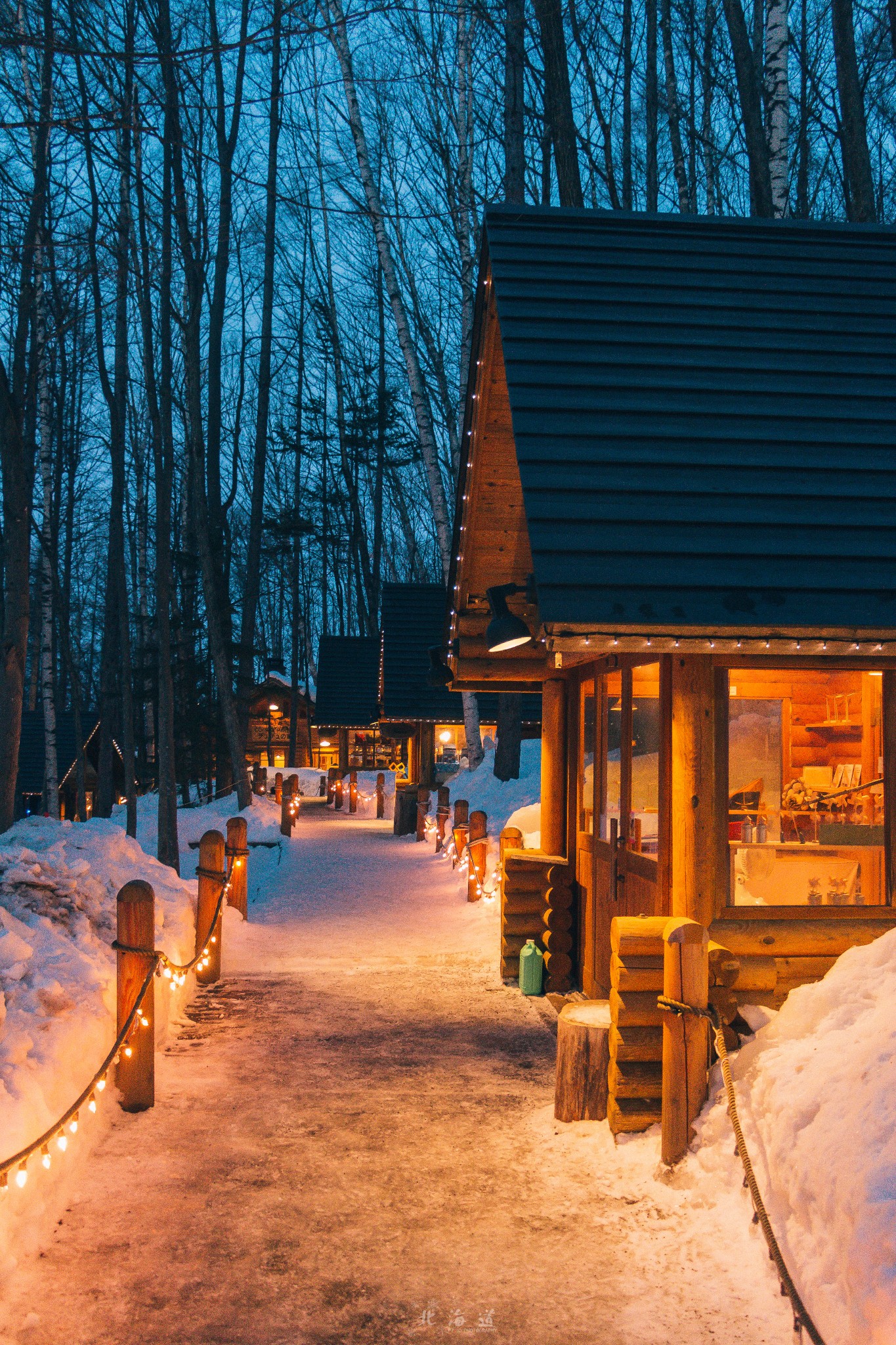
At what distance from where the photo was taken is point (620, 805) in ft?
24.7

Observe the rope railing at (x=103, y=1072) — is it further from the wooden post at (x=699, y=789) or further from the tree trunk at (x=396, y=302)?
the tree trunk at (x=396, y=302)

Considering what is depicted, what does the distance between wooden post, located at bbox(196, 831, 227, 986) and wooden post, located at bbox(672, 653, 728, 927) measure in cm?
443

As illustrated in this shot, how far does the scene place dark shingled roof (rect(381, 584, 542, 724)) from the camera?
27.0m

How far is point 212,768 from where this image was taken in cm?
2964

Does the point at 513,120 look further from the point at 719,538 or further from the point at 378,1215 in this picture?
the point at 378,1215

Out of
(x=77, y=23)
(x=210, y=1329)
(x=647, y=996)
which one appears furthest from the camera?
(x=77, y=23)

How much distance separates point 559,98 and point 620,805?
9.55 meters

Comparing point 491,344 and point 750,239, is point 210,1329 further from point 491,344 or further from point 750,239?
point 750,239

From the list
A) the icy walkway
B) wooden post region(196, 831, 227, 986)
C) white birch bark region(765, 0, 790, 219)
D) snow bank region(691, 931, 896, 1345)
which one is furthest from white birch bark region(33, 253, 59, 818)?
snow bank region(691, 931, 896, 1345)

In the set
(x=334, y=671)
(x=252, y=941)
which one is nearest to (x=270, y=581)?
(x=334, y=671)

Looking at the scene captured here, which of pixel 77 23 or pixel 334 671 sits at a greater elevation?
pixel 77 23

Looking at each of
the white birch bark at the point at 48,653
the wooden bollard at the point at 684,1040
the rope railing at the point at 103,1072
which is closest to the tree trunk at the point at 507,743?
the white birch bark at the point at 48,653

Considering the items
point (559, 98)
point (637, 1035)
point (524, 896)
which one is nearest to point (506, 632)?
point (637, 1035)

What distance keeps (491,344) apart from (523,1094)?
206 inches
